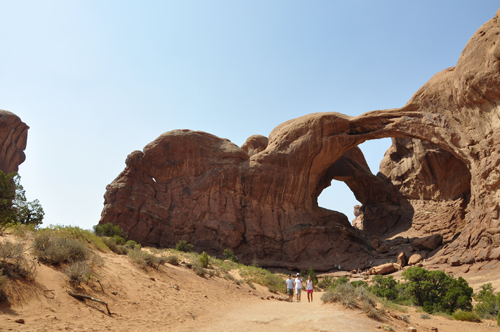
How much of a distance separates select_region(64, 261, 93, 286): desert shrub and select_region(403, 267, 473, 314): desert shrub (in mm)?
13200

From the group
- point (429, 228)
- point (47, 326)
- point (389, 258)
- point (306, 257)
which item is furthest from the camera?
point (429, 228)

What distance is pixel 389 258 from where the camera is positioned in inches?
1073

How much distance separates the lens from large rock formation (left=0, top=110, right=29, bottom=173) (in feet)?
107

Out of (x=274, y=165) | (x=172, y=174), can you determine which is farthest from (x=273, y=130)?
(x=172, y=174)

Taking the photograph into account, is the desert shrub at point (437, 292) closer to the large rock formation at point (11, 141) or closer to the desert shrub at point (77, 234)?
the desert shrub at point (77, 234)

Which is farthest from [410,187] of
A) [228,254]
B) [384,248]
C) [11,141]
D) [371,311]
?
[11,141]

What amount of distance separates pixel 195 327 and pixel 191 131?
26.7 meters

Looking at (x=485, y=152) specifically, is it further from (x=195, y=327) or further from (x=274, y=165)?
(x=195, y=327)

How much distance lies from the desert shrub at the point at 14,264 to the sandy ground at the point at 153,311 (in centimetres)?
25

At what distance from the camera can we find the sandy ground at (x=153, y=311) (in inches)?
248

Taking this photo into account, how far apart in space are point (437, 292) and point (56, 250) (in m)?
15.2

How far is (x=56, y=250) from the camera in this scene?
8.49 meters

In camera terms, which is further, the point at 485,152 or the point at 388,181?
the point at 388,181

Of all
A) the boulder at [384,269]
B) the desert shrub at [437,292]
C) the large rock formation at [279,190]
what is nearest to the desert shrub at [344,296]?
the desert shrub at [437,292]
